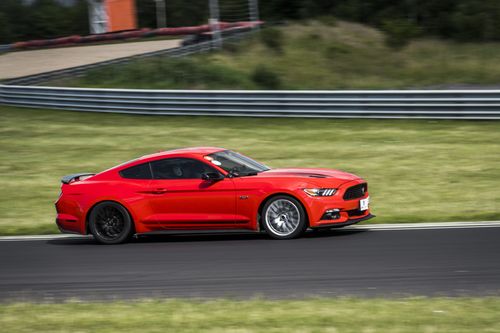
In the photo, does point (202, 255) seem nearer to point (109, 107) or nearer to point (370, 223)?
point (370, 223)

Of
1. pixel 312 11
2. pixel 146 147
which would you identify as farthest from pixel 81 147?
pixel 312 11

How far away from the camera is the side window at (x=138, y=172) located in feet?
39.6

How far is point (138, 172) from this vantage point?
12.1 m

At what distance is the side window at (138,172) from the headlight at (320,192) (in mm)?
2354

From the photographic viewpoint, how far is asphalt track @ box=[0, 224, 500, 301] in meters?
8.51

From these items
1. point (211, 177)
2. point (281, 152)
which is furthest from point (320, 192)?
point (281, 152)

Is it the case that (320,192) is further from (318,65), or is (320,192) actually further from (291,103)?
(318,65)

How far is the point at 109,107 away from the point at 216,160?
14872 mm

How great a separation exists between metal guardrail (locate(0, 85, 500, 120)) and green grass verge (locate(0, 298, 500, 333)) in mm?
13849

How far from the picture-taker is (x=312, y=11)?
217 ft

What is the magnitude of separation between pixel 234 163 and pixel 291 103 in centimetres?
A: 1105

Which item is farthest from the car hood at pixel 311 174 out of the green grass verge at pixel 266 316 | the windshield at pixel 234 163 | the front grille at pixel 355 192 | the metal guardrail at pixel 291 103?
the metal guardrail at pixel 291 103

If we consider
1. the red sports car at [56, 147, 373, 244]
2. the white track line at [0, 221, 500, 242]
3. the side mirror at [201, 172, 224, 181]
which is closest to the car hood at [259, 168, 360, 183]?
the red sports car at [56, 147, 373, 244]

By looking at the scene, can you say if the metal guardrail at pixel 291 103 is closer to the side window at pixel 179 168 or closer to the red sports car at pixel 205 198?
the red sports car at pixel 205 198
